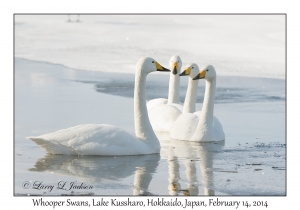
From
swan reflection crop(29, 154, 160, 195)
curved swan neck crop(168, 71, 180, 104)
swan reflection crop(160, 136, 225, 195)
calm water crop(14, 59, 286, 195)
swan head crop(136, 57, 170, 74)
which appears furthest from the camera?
curved swan neck crop(168, 71, 180, 104)

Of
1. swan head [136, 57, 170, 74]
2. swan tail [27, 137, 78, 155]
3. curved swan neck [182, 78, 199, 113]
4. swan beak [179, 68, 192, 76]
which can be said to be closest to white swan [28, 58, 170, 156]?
swan tail [27, 137, 78, 155]

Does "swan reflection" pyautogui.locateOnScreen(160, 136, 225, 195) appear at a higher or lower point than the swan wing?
lower

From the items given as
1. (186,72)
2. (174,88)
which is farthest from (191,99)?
Result: (174,88)

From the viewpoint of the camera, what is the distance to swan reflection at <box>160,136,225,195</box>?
9.05 metres

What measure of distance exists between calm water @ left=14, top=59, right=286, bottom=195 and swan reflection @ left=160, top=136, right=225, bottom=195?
0.04ft

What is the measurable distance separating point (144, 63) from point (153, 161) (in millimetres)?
1712

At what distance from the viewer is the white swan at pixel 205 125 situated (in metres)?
13.0

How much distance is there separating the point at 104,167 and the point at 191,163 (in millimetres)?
1347

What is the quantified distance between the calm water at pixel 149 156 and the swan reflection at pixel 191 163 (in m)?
0.01

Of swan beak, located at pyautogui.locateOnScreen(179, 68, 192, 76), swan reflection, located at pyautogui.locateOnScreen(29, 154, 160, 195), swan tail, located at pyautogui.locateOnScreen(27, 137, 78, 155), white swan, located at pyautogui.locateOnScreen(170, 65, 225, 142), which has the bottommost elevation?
swan reflection, located at pyautogui.locateOnScreen(29, 154, 160, 195)

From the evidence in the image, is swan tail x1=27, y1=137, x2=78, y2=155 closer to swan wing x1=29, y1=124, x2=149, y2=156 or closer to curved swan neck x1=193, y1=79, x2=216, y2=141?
swan wing x1=29, y1=124, x2=149, y2=156

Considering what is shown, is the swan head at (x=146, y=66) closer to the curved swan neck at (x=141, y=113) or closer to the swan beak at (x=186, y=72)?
the curved swan neck at (x=141, y=113)

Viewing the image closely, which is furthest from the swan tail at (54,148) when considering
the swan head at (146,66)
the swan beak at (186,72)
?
the swan beak at (186,72)

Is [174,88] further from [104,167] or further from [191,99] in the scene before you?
[104,167]
